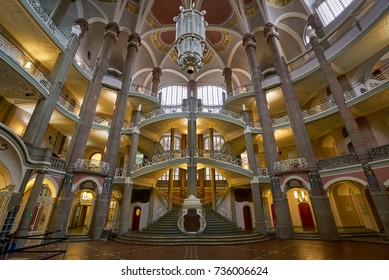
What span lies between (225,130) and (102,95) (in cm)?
1109

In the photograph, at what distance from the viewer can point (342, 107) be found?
447 inches

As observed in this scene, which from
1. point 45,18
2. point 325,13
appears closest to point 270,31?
point 325,13

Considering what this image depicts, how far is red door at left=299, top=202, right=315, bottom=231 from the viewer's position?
14.5 meters

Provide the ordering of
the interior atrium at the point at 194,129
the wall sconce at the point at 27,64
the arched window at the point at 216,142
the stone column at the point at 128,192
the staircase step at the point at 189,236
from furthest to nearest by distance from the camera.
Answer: the arched window at the point at 216,142
the stone column at the point at 128,192
the wall sconce at the point at 27,64
the interior atrium at the point at 194,129
the staircase step at the point at 189,236

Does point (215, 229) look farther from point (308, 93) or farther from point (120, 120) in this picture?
point (308, 93)

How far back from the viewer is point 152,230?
11.6 m

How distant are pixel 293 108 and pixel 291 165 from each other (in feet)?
13.7

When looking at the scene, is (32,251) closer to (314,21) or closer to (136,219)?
(136,219)

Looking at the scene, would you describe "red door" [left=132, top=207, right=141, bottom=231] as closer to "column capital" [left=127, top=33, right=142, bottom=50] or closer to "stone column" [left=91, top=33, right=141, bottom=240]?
"stone column" [left=91, top=33, right=141, bottom=240]

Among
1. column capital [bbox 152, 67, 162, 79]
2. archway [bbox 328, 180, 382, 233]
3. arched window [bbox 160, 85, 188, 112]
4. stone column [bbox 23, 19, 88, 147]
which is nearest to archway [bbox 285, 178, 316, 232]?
archway [bbox 328, 180, 382, 233]

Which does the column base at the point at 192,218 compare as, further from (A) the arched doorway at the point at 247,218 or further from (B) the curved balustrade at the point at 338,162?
(B) the curved balustrade at the point at 338,162

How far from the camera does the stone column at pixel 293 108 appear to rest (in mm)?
12031

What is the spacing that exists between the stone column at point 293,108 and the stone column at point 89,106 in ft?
45.6

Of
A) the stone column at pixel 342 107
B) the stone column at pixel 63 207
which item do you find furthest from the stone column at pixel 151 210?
the stone column at pixel 342 107
